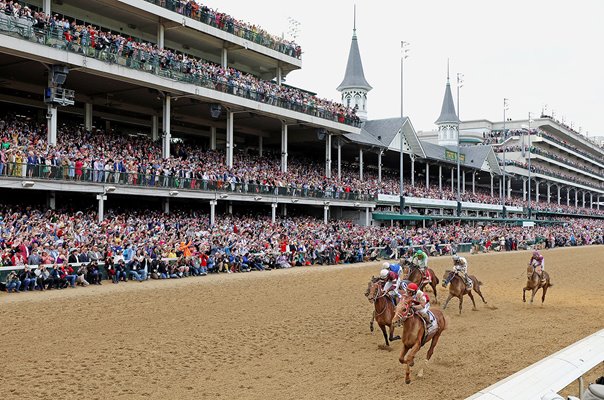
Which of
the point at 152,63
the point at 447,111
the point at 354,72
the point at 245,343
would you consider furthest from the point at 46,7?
the point at 447,111

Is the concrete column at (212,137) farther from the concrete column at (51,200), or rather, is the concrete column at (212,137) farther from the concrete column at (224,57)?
the concrete column at (51,200)

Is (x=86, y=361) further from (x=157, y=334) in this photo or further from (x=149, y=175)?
(x=149, y=175)

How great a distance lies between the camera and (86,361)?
8.94m

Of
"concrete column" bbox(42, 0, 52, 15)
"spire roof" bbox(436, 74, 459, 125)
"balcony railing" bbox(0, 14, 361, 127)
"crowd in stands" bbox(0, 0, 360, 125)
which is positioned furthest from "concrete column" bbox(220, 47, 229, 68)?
"spire roof" bbox(436, 74, 459, 125)

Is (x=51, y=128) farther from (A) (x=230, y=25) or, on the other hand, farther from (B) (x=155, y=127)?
(A) (x=230, y=25)

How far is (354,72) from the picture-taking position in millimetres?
61844

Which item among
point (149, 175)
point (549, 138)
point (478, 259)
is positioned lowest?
point (478, 259)

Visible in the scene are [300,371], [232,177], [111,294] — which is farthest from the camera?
[232,177]

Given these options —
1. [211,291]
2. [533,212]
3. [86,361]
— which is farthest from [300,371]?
[533,212]

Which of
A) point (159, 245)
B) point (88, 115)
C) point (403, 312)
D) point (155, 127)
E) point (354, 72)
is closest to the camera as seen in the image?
point (403, 312)

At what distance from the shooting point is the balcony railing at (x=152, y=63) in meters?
21.5

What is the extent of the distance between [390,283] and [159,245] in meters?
11.6

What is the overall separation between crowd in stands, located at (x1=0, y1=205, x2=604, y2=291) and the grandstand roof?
3054 centimetres

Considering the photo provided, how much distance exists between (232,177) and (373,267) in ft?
29.1
